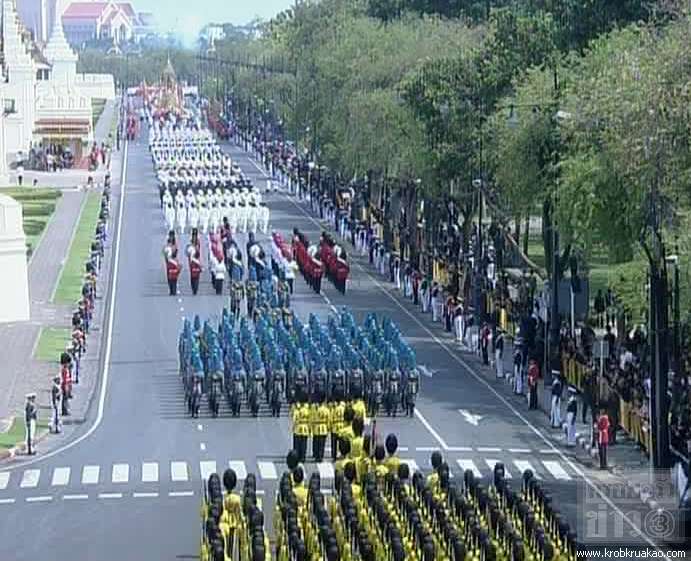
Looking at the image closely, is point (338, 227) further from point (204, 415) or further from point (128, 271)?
point (204, 415)

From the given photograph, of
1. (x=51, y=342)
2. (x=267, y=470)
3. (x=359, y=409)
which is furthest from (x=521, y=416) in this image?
(x=51, y=342)

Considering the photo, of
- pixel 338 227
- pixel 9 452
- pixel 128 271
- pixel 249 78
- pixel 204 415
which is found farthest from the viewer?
pixel 249 78

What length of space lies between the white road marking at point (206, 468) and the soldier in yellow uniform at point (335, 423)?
6.24ft

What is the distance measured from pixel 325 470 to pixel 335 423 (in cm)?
144

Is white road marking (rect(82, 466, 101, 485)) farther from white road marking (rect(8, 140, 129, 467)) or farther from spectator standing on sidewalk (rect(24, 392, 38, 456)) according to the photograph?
spectator standing on sidewalk (rect(24, 392, 38, 456))

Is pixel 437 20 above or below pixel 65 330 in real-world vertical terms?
above

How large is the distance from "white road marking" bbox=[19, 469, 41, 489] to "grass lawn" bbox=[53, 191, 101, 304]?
20.8 metres

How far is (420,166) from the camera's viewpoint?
63.2 m

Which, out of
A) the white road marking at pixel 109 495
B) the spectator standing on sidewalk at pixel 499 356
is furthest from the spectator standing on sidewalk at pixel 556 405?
the white road marking at pixel 109 495

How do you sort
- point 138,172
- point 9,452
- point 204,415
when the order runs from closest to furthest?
1. point 9,452
2. point 204,415
3. point 138,172

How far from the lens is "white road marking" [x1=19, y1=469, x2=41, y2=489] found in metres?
32.8

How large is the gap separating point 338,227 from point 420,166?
9.67m

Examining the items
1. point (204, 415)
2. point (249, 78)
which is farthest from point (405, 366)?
point (249, 78)

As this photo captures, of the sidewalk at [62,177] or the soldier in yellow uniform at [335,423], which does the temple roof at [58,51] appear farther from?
the soldier in yellow uniform at [335,423]
